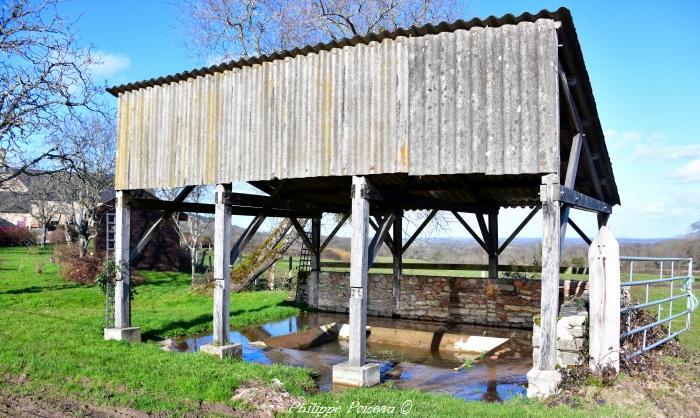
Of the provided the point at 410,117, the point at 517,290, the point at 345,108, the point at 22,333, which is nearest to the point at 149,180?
the point at 22,333

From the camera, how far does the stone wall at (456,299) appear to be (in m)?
14.1

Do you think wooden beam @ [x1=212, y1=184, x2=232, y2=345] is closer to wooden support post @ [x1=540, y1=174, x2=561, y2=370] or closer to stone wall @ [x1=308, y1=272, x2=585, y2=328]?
wooden support post @ [x1=540, y1=174, x2=561, y2=370]

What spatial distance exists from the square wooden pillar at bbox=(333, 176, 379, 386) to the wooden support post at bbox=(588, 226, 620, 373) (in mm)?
3158

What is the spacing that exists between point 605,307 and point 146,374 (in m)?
6.51

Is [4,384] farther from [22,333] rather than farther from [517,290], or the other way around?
[517,290]

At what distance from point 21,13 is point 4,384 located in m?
13.6

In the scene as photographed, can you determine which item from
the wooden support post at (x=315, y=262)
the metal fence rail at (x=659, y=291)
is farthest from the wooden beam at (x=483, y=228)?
the wooden support post at (x=315, y=262)

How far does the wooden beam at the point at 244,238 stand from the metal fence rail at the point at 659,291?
6.68 metres

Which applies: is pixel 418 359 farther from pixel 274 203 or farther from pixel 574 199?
pixel 574 199

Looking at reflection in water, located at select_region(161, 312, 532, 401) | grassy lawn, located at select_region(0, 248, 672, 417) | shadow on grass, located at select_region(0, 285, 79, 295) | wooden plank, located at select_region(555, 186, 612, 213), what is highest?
wooden plank, located at select_region(555, 186, 612, 213)

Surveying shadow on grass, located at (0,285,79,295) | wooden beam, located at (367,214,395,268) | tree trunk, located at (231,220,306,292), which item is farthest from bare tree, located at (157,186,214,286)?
wooden beam, located at (367,214,395,268)

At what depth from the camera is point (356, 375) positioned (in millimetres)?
8250

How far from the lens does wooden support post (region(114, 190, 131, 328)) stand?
11.5 meters

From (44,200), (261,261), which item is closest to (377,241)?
(261,261)
